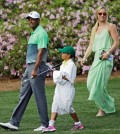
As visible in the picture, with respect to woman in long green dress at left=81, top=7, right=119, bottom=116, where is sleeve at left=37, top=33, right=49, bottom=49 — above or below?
above

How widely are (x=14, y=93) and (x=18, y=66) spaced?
9.84 ft

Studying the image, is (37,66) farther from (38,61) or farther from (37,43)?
→ (37,43)

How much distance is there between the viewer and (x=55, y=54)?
1938 centimetres

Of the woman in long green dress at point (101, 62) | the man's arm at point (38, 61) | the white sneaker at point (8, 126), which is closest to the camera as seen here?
the man's arm at point (38, 61)

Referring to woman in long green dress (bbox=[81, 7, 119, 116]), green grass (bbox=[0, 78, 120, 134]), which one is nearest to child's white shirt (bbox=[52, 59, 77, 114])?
green grass (bbox=[0, 78, 120, 134])

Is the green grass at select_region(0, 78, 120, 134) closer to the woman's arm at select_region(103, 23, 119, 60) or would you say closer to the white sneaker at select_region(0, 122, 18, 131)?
the white sneaker at select_region(0, 122, 18, 131)

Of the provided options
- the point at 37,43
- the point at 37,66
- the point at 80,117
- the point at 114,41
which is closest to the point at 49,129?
the point at 37,66

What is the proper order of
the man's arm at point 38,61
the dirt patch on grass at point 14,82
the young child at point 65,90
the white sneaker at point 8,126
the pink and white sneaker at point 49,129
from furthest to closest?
the dirt patch on grass at point 14,82
the white sneaker at point 8,126
the young child at point 65,90
the pink and white sneaker at point 49,129
the man's arm at point 38,61

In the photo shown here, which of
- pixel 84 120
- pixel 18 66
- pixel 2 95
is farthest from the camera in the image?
pixel 18 66

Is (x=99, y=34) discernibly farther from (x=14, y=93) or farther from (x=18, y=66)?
(x=18, y=66)

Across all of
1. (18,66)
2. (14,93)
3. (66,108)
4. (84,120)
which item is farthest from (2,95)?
(66,108)

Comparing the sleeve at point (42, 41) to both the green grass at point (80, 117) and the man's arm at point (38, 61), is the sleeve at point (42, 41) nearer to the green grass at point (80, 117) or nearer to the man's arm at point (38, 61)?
the man's arm at point (38, 61)

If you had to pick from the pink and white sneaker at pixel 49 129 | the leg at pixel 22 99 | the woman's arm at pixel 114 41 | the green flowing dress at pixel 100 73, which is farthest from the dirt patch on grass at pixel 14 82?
the pink and white sneaker at pixel 49 129

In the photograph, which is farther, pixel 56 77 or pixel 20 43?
pixel 20 43
